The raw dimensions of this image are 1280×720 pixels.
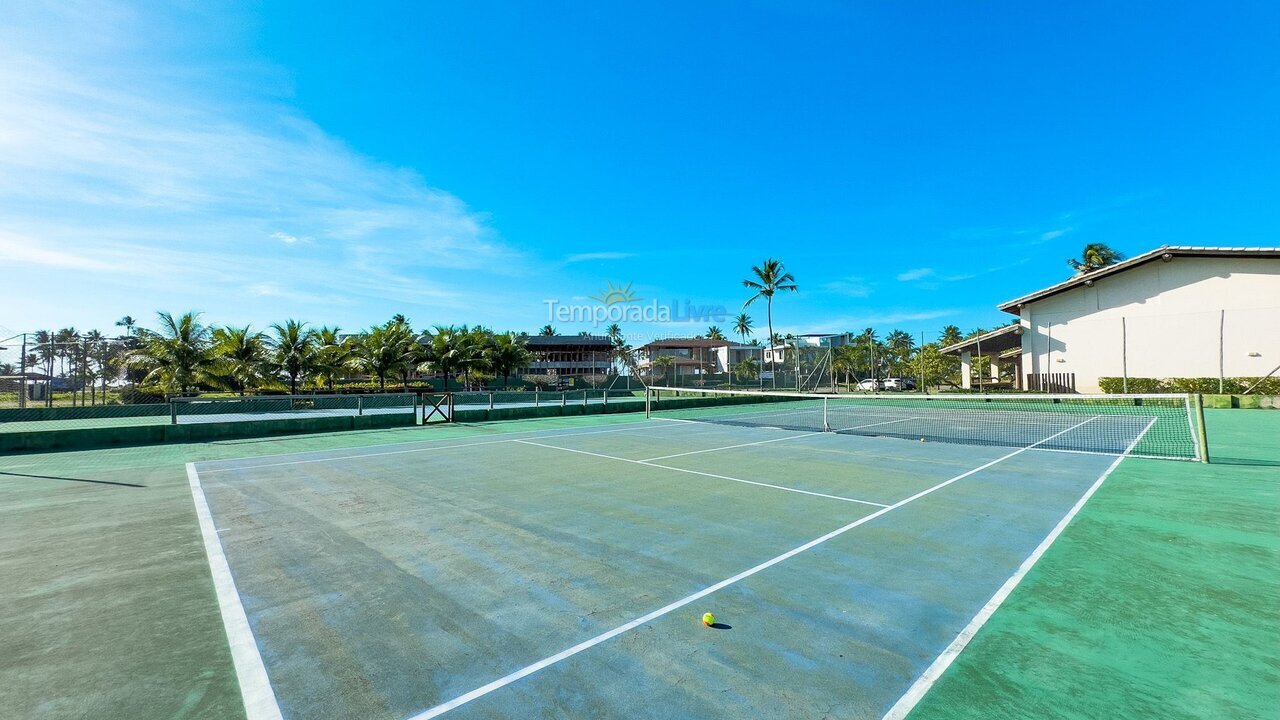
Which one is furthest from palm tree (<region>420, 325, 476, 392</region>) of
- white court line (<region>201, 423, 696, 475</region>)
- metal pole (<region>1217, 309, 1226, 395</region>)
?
metal pole (<region>1217, 309, 1226, 395</region>)

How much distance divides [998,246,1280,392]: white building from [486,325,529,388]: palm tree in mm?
37224

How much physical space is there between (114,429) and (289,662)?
16.3 metres

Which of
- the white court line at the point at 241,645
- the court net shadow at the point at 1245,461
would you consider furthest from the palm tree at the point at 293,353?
the court net shadow at the point at 1245,461

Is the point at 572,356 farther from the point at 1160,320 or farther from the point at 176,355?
the point at 1160,320

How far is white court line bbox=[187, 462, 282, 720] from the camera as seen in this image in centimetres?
294

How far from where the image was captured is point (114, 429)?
47.0 ft

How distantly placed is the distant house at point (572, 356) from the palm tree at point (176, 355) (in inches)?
2180

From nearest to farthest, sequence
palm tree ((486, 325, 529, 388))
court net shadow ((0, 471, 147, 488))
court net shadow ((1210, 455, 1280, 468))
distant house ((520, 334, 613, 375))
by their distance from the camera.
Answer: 1. court net shadow ((0, 471, 147, 488))
2. court net shadow ((1210, 455, 1280, 468))
3. palm tree ((486, 325, 529, 388))
4. distant house ((520, 334, 613, 375))

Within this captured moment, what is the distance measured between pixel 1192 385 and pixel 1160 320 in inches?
157

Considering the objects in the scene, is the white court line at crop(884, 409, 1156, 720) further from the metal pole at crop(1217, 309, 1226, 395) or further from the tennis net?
the metal pole at crop(1217, 309, 1226, 395)

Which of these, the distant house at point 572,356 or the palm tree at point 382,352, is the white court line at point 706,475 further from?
the distant house at point 572,356

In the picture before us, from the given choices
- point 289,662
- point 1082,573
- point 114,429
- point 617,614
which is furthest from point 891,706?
point 114,429

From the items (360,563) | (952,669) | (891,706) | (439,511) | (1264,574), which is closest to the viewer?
(891,706)

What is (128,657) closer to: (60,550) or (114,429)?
(60,550)
